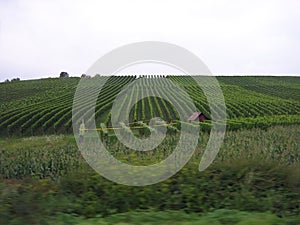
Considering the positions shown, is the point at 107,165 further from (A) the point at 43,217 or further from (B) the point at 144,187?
(A) the point at 43,217

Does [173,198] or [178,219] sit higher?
[173,198]

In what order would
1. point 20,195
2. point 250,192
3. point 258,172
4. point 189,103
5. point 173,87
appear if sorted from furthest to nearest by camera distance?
point 173,87
point 189,103
point 258,172
point 250,192
point 20,195

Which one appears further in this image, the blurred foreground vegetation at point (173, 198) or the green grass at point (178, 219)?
the blurred foreground vegetation at point (173, 198)

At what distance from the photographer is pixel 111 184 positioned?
260 inches

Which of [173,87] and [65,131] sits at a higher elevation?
[173,87]

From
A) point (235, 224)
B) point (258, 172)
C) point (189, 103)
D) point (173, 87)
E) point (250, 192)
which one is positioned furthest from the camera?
point (173, 87)

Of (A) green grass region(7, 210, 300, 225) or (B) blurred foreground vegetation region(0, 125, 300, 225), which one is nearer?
(A) green grass region(7, 210, 300, 225)

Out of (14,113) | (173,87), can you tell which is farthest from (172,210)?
(173,87)

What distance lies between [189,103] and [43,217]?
1504 inches

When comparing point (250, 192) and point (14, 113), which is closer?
point (250, 192)

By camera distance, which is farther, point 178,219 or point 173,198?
point 173,198

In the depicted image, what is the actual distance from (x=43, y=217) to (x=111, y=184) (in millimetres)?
1647

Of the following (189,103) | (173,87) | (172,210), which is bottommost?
(172,210)

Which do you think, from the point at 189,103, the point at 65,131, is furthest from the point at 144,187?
the point at 189,103
